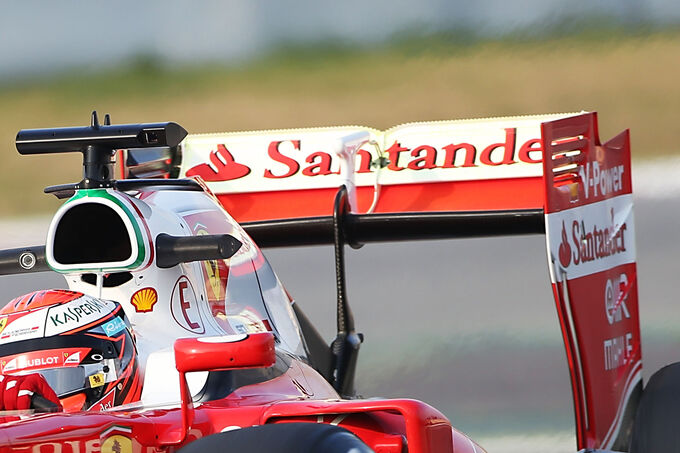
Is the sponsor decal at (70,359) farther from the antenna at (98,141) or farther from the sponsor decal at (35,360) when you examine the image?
the antenna at (98,141)

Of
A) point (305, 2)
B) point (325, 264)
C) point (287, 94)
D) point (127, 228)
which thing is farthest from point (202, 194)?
point (305, 2)

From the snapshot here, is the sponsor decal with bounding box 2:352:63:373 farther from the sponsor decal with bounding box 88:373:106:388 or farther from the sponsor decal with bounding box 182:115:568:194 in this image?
the sponsor decal with bounding box 182:115:568:194

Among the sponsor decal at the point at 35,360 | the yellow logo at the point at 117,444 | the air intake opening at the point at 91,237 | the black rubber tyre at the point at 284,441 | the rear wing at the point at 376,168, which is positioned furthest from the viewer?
the rear wing at the point at 376,168

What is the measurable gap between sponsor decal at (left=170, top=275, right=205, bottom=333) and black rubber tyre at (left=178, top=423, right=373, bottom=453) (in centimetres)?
104

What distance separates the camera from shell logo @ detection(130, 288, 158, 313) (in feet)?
9.50

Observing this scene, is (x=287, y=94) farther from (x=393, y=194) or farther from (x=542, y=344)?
(x=393, y=194)

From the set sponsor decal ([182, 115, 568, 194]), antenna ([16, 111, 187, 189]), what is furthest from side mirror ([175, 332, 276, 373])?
sponsor decal ([182, 115, 568, 194])

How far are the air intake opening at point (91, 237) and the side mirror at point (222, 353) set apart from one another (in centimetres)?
91

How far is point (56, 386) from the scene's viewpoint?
2.33 m

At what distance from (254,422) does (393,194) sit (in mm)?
2449

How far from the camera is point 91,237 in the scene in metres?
2.94

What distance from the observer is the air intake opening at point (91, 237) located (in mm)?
2887

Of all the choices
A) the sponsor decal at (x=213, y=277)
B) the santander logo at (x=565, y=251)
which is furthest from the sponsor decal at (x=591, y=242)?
the sponsor decal at (x=213, y=277)

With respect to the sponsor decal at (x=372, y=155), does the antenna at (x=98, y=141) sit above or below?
above
